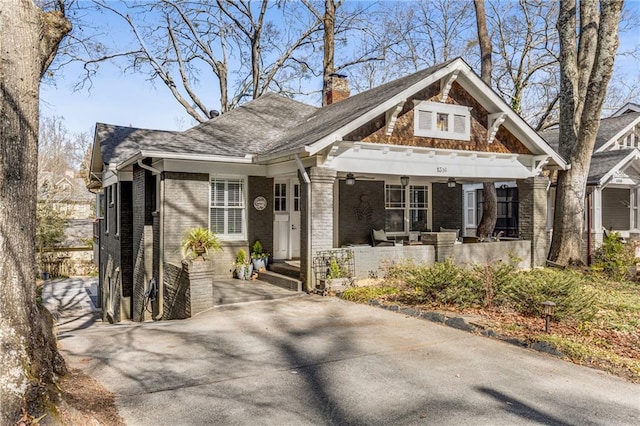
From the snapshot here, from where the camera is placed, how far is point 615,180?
18.7m

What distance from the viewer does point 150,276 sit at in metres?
12.7

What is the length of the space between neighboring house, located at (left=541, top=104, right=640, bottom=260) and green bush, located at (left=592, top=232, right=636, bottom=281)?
2.02 meters

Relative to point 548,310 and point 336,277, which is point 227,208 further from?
point 548,310

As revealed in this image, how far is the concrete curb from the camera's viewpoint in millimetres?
6422

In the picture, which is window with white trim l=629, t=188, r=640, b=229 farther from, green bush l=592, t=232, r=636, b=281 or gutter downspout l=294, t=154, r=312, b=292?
gutter downspout l=294, t=154, r=312, b=292

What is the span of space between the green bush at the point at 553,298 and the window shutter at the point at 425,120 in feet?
18.3

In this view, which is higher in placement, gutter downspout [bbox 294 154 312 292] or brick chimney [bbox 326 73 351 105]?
brick chimney [bbox 326 73 351 105]

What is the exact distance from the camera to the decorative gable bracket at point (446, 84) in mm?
12574

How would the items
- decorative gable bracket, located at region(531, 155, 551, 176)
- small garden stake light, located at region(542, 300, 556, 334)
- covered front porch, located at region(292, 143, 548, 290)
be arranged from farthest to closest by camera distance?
1. decorative gable bracket, located at region(531, 155, 551, 176)
2. covered front porch, located at region(292, 143, 548, 290)
3. small garden stake light, located at region(542, 300, 556, 334)

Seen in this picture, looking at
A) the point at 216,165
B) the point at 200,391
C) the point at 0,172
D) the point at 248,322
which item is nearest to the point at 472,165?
the point at 216,165

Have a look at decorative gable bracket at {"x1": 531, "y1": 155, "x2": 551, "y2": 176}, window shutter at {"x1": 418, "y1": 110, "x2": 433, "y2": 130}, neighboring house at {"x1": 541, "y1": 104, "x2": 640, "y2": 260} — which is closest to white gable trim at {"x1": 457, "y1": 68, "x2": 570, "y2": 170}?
decorative gable bracket at {"x1": 531, "y1": 155, "x2": 551, "y2": 176}

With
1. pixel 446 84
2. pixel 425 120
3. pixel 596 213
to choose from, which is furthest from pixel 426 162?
pixel 596 213

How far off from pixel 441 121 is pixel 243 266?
22.9ft

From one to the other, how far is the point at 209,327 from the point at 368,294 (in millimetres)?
3696
